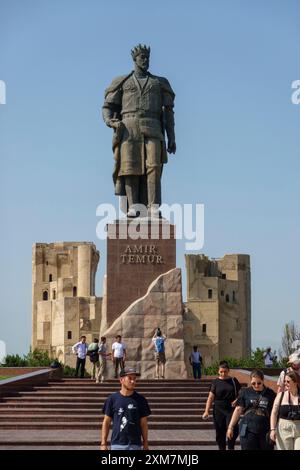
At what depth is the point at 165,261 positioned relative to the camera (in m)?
22.2

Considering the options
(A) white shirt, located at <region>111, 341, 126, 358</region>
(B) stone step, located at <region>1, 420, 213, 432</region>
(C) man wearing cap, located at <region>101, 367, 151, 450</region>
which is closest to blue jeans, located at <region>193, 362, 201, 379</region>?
(A) white shirt, located at <region>111, 341, 126, 358</region>

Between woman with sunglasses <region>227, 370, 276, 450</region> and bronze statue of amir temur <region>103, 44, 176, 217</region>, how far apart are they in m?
12.8

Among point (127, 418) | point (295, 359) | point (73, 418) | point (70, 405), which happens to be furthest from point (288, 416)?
point (70, 405)

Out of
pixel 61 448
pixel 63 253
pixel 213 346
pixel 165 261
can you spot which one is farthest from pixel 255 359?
pixel 63 253

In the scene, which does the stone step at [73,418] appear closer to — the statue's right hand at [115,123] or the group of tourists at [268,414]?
the group of tourists at [268,414]

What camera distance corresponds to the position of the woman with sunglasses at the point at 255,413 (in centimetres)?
968

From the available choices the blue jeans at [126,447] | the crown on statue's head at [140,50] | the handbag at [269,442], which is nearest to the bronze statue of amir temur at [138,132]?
the crown on statue's head at [140,50]

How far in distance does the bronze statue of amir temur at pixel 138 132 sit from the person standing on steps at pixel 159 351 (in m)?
2.88

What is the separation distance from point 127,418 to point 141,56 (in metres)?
15.4

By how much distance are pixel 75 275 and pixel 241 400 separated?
7649 cm

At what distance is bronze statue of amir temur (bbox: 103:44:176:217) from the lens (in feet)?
74.7

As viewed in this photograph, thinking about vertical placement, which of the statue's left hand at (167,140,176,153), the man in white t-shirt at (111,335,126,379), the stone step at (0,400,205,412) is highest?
the statue's left hand at (167,140,176,153)

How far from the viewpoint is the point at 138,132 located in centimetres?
2280

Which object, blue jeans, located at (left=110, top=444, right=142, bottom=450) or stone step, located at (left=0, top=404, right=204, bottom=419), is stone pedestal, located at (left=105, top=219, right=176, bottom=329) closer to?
stone step, located at (left=0, top=404, right=204, bottom=419)
